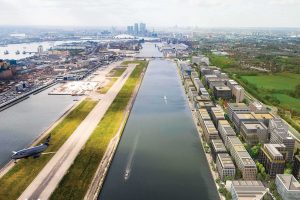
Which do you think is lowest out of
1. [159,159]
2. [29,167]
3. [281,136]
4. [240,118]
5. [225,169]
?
[159,159]

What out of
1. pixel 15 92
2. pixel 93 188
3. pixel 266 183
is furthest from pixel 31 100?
pixel 266 183

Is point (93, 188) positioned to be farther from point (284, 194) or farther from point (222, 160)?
point (284, 194)

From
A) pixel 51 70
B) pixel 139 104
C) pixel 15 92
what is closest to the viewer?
pixel 139 104

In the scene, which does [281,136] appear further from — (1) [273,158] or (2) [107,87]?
(2) [107,87]

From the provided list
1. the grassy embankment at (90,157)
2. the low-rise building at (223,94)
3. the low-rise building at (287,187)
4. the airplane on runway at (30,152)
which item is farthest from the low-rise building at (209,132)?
the low-rise building at (223,94)

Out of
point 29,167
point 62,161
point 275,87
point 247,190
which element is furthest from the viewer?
point 275,87

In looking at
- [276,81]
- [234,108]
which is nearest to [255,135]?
[234,108]
